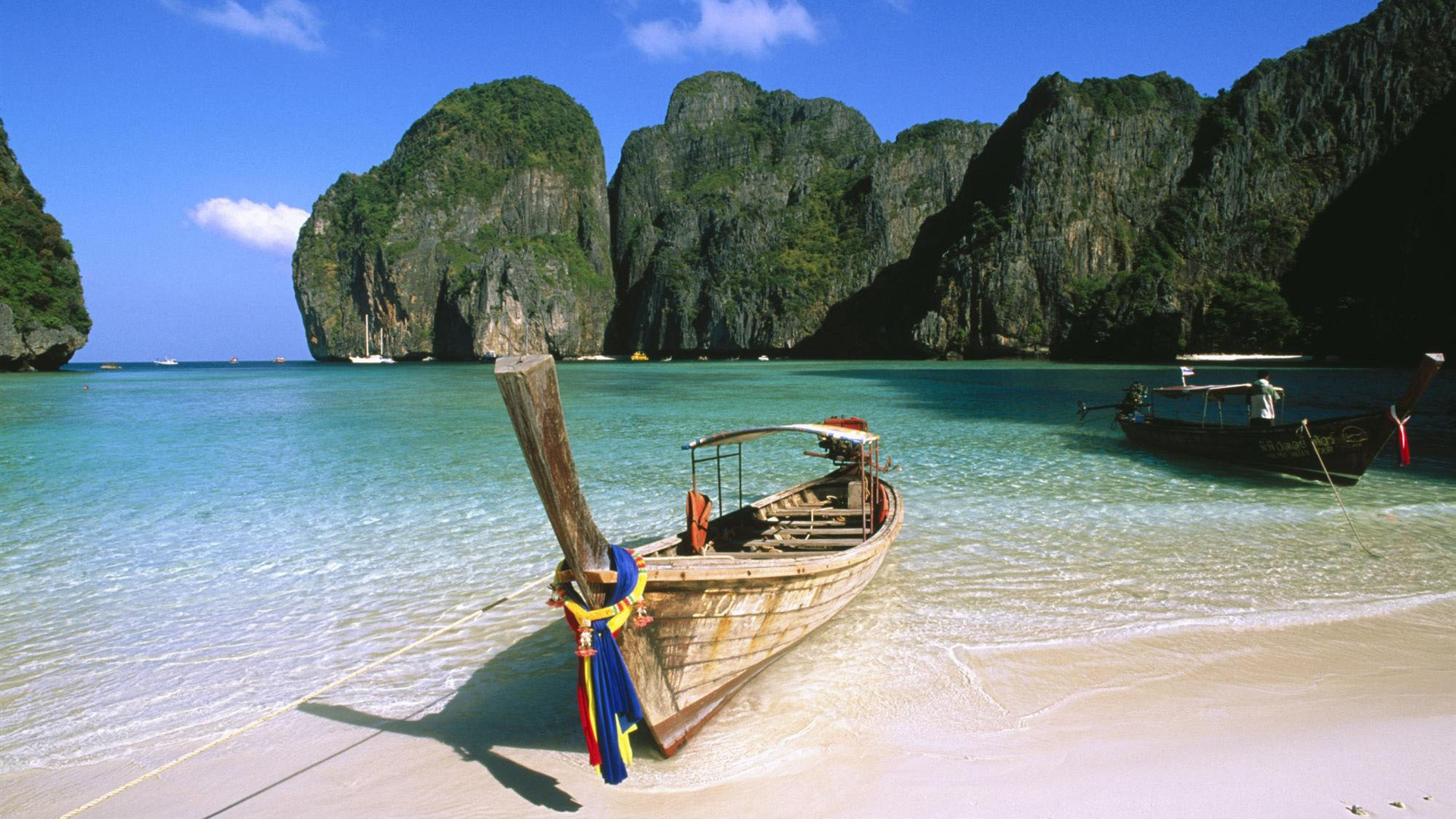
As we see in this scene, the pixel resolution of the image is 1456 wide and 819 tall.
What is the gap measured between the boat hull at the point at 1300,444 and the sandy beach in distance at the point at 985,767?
844 centimetres

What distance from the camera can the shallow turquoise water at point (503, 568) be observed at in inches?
Answer: 212

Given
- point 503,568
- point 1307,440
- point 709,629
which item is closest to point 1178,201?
point 1307,440

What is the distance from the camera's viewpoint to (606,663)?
3.86 m

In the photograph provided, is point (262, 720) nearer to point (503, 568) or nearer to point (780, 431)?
point (503, 568)

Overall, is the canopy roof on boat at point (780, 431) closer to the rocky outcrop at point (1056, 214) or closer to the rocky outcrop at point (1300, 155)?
the rocky outcrop at point (1300, 155)

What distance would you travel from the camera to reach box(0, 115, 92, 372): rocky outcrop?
198ft

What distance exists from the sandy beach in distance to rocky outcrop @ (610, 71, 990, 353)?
11094cm

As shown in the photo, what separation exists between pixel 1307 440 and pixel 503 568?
1403 cm

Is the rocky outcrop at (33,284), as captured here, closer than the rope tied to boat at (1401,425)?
No

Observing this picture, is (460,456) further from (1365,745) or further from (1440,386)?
(1440,386)

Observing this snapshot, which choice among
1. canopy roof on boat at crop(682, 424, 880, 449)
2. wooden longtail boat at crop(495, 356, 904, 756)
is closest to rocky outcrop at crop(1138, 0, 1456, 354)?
canopy roof on boat at crop(682, 424, 880, 449)

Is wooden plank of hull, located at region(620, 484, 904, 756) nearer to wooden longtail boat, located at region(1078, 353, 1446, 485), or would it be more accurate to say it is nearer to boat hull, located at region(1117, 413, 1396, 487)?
wooden longtail boat, located at region(1078, 353, 1446, 485)

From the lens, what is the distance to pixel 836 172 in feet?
486

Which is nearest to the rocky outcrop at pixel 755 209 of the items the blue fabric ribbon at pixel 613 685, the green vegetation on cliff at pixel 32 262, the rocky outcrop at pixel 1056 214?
the rocky outcrop at pixel 1056 214
